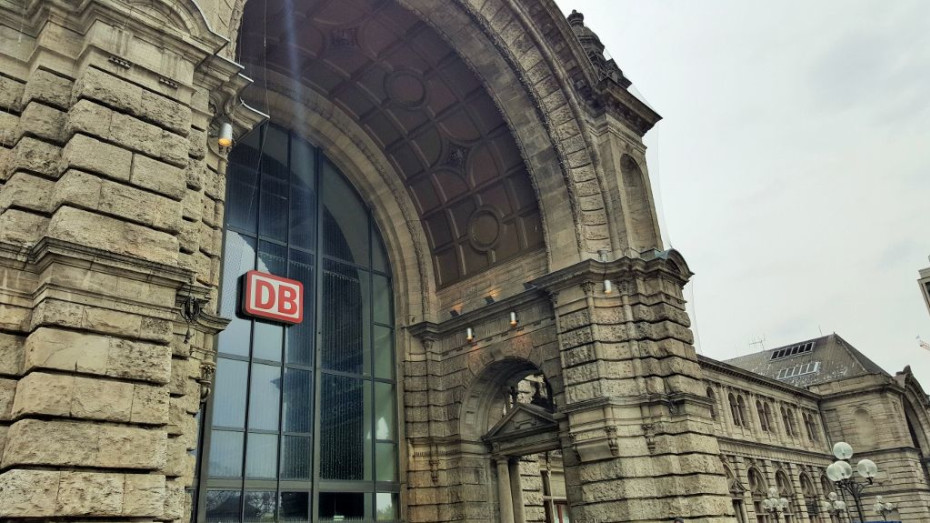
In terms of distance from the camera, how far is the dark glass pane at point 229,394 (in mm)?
15836

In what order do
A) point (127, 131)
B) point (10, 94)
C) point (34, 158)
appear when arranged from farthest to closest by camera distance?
point (127, 131)
point (10, 94)
point (34, 158)

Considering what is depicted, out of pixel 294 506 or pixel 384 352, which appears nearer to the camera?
pixel 294 506

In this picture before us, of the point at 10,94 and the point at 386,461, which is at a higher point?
the point at 10,94

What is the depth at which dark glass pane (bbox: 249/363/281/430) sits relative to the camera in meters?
16.5

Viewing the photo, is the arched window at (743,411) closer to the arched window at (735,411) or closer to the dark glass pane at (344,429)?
the arched window at (735,411)

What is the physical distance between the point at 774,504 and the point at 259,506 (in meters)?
34.5

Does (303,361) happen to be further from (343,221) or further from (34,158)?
(34,158)

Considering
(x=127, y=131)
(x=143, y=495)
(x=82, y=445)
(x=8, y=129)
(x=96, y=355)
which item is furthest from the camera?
(x=127, y=131)

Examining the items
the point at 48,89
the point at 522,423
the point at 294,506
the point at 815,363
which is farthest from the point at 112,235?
the point at 815,363

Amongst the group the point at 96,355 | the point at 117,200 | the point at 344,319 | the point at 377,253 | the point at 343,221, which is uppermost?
the point at 343,221

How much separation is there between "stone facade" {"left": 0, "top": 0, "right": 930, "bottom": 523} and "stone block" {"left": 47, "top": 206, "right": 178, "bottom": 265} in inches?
1.1

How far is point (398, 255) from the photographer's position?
21359mm

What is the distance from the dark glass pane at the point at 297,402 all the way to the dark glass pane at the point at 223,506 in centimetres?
212

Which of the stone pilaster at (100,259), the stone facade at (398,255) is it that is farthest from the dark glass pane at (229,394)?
the stone pilaster at (100,259)
